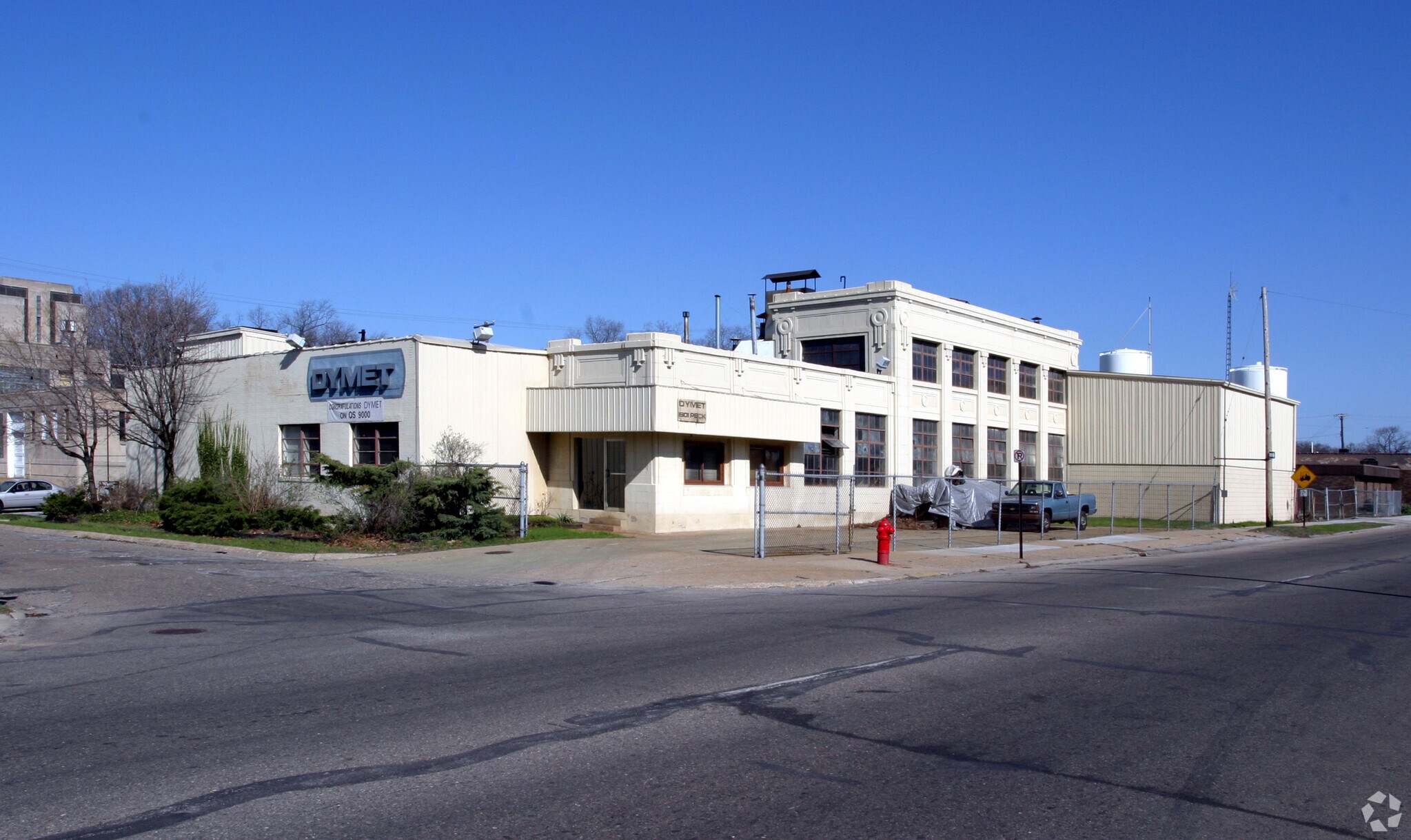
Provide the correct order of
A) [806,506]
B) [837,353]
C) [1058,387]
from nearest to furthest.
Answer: [806,506]
[837,353]
[1058,387]

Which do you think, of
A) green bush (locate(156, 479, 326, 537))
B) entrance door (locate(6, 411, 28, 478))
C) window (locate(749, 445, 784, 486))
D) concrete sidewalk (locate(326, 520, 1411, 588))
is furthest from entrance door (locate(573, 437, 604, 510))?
entrance door (locate(6, 411, 28, 478))

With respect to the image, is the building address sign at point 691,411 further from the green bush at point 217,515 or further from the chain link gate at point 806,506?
the green bush at point 217,515

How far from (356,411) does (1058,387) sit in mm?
31136

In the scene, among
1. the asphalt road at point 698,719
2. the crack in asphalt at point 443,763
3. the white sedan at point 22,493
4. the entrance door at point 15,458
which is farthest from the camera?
the entrance door at point 15,458

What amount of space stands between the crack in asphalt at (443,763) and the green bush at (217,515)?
1805cm

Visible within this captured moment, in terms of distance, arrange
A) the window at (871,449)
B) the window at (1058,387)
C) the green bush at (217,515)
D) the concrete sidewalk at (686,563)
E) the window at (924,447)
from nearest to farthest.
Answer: the concrete sidewalk at (686,563) < the green bush at (217,515) < the window at (871,449) < the window at (924,447) < the window at (1058,387)

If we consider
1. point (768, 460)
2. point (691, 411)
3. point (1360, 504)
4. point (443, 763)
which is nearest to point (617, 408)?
point (691, 411)

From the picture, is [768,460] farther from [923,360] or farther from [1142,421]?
[1142,421]

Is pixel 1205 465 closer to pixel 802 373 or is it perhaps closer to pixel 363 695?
pixel 802 373

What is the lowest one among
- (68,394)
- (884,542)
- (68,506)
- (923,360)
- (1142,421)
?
(884,542)

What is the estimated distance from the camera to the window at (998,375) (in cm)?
4303

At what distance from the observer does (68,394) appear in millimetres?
34219

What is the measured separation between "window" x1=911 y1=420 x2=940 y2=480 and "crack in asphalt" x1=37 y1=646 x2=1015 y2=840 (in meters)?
29.2

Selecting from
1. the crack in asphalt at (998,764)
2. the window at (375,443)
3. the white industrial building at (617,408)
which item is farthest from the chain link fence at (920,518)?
the crack in asphalt at (998,764)
